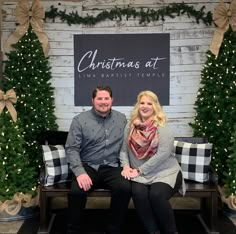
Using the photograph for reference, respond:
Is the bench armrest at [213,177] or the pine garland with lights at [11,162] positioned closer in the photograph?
the bench armrest at [213,177]

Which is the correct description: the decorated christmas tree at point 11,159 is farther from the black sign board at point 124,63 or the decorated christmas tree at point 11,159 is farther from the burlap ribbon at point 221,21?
the burlap ribbon at point 221,21

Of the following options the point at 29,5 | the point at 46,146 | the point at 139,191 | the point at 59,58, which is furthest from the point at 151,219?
the point at 29,5

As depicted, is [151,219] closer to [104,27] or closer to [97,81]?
[97,81]

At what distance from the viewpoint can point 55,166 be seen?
380 centimetres

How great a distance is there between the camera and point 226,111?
436 cm

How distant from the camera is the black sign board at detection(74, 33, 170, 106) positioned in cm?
484

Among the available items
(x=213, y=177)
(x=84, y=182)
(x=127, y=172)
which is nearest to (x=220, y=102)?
(x=213, y=177)

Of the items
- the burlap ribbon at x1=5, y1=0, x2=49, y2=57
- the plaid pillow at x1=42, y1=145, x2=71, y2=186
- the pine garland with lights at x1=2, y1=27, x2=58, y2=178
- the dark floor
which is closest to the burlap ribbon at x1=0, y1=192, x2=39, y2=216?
the dark floor

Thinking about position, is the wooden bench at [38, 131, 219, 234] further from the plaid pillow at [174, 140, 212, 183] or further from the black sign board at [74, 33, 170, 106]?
the black sign board at [74, 33, 170, 106]

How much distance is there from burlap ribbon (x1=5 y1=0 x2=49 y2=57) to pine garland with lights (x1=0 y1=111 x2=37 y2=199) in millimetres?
1053

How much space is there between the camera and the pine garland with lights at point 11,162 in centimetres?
389

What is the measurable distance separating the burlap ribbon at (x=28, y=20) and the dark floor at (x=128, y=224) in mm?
1862

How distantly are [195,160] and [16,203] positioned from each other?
1.68 metres

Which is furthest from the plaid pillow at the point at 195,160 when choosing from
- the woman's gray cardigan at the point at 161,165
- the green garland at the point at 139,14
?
the green garland at the point at 139,14
